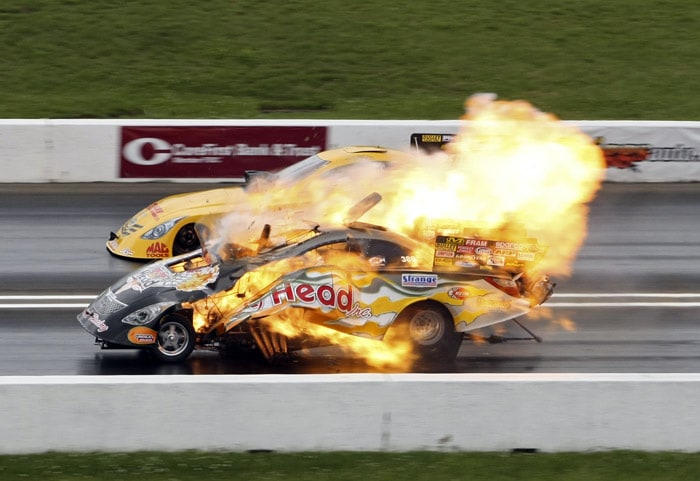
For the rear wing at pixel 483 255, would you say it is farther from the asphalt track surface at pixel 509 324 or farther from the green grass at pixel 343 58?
the green grass at pixel 343 58

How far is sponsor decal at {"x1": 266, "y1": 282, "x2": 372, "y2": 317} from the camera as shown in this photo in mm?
10719

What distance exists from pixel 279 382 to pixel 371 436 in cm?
90

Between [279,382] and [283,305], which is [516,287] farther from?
[279,382]

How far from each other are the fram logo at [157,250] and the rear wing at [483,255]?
14.7 ft

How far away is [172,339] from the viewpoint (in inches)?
432

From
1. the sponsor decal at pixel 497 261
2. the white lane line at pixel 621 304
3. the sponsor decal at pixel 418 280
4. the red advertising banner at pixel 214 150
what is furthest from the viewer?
the red advertising banner at pixel 214 150

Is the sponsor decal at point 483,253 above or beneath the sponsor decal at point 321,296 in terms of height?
above

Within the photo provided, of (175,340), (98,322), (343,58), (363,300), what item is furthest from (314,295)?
(343,58)

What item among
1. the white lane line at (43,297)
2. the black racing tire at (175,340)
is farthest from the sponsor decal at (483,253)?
the white lane line at (43,297)

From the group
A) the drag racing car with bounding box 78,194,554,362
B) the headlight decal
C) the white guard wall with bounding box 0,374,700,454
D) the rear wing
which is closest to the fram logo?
the headlight decal

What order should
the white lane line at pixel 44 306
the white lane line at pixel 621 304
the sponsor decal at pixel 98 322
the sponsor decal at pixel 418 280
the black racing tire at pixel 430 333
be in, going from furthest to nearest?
the white lane line at pixel 621 304 < the white lane line at pixel 44 306 < the black racing tire at pixel 430 333 < the sponsor decal at pixel 418 280 < the sponsor decal at pixel 98 322

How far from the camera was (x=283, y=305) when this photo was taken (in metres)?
10.7

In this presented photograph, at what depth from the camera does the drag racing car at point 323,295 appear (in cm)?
1081

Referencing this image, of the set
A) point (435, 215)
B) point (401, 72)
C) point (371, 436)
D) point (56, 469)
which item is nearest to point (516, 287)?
point (435, 215)
